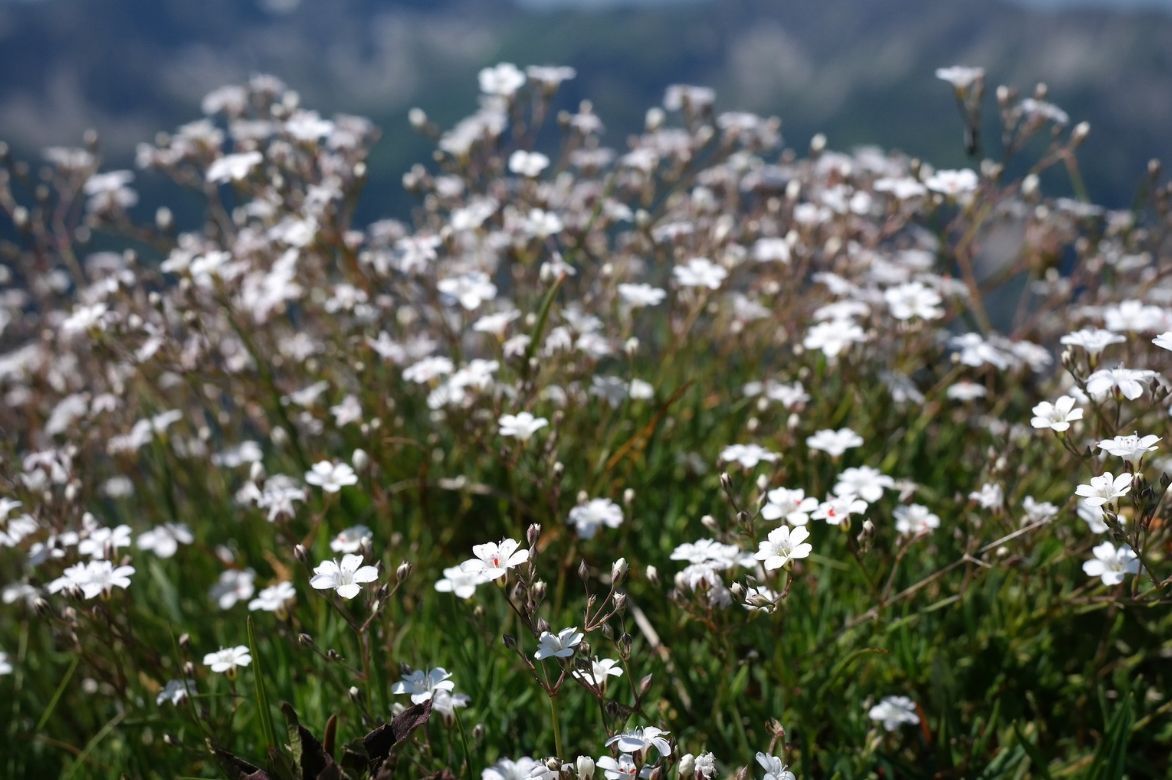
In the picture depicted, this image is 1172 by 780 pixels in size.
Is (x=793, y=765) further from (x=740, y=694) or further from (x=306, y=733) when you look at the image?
(x=306, y=733)

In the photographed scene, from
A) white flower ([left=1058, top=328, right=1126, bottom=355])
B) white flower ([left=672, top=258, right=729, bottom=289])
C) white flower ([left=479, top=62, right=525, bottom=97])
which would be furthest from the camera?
white flower ([left=479, top=62, right=525, bottom=97])

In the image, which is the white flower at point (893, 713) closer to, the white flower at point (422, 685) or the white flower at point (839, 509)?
the white flower at point (839, 509)

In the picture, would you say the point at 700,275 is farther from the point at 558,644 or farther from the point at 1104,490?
the point at 558,644

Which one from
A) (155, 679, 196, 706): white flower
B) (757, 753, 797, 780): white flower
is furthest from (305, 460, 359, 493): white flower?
(757, 753, 797, 780): white flower

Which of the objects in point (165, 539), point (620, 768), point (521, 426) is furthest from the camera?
point (165, 539)

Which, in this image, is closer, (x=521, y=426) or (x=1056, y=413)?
(x=1056, y=413)

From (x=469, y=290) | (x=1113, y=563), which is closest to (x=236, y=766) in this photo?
(x=469, y=290)

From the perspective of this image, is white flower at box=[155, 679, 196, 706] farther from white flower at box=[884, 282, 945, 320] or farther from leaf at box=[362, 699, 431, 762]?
white flower at box=[884, 282, 945, 320]
